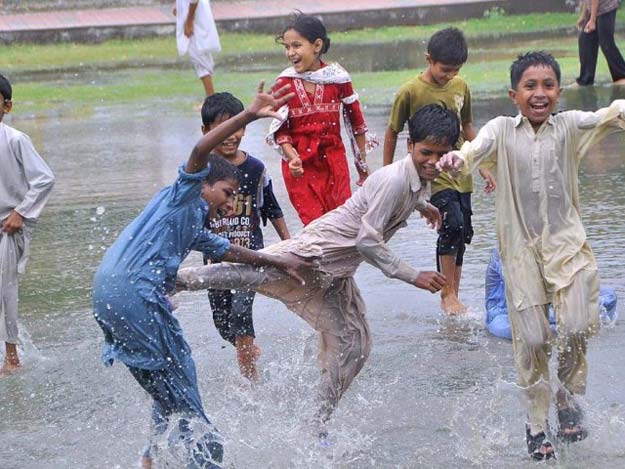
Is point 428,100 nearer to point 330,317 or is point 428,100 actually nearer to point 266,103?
point 330,317

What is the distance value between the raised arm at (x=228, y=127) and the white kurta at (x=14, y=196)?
2.26m

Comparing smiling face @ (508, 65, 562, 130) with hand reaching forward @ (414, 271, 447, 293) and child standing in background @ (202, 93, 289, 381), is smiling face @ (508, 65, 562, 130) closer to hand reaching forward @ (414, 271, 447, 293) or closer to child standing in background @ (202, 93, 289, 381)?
hand reaching forward @ (414, 271, 447, 293)

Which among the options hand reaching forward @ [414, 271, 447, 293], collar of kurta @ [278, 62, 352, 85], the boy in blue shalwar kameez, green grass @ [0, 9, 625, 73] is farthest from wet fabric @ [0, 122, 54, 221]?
green grass @ [0, 9, 625, 73]

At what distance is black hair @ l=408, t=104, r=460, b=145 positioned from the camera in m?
5.14

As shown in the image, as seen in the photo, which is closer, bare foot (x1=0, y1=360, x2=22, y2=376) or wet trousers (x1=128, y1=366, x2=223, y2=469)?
wet trousers (x1=128, y1=366, x2=223, y2=469)

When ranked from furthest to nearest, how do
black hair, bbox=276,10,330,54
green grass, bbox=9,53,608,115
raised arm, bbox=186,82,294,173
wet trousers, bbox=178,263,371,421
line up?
green grass, bbox=9,53,608,115, black hair, bbox=276,10,330,54, wet trousers, bbox=178,263,371,421, raised arm, bbox=186,82,294,173

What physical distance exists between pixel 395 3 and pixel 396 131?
18.7 meters

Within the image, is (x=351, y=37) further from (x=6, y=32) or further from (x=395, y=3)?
(x=6, y=32)

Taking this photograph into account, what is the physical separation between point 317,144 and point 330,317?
5.28ft

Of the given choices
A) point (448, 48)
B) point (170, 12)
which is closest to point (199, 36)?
point (448, 48)

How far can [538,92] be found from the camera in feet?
16.6

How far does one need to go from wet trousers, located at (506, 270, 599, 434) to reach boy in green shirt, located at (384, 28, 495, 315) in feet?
6.28

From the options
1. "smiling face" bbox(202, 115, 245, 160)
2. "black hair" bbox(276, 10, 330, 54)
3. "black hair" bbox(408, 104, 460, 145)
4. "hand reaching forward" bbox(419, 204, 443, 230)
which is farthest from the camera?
"black hair" bbox(276, 10, 330, 54)

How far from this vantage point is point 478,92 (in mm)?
15391
